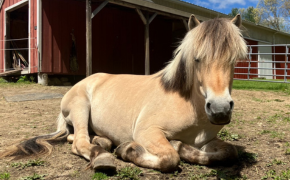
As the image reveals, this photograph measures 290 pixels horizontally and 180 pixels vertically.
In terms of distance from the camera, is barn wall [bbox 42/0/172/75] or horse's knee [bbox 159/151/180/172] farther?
barn wall [bbox 42/0/172/75]

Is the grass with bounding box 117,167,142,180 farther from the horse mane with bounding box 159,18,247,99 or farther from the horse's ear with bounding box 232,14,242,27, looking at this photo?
the horse's ear with bounding box 232,14,242,27

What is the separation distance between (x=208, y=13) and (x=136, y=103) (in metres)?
13.9

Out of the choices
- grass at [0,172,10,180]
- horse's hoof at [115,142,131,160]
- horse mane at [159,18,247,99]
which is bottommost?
grass at [0,172,10,180]

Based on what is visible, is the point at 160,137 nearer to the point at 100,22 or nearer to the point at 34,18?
the point at 34,18

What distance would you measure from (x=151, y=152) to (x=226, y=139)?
5.01 feet

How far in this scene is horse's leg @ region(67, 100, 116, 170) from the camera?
2336mm

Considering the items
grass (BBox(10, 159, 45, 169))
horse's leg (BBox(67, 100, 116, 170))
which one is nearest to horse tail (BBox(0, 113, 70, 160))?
grass (BBox(10, 159, 45, 169))

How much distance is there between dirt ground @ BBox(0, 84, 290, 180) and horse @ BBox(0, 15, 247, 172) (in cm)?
12

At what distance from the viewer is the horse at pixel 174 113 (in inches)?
87.0

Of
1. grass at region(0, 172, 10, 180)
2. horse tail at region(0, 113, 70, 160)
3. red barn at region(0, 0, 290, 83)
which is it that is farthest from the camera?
red barn at region(0, 0, 290, 83)

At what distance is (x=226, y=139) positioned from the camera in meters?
3.55

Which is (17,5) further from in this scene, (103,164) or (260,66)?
(260,66)

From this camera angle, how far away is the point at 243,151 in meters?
3.06

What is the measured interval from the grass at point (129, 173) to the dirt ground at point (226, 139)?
0.05 meters
